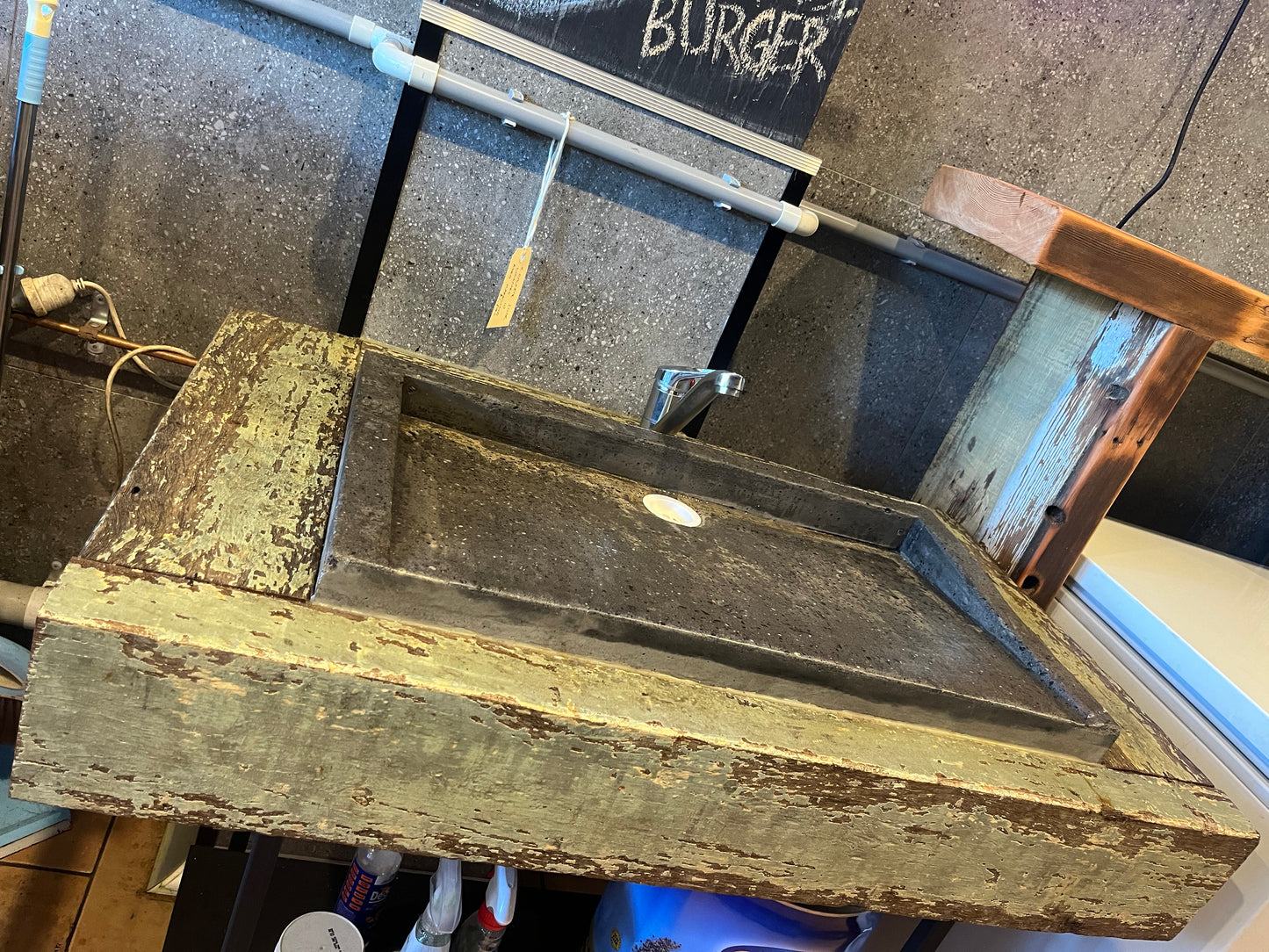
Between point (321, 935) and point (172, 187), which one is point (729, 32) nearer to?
point (172, 187)

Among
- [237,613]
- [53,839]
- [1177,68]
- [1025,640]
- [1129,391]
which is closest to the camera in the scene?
[237,613]

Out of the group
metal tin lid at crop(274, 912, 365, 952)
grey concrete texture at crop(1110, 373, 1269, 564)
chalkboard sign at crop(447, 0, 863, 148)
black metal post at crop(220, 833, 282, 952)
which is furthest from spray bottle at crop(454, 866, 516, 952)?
grey concrete texture at crop(1110, 373, 1269, 564)

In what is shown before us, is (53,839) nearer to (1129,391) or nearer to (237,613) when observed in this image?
(237,613)

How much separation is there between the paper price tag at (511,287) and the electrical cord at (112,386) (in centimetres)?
48

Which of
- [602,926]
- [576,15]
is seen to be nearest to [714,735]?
[602,926]

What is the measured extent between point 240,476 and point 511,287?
0.48m

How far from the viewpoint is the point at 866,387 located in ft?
4.62

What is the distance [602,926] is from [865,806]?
2.28 ft

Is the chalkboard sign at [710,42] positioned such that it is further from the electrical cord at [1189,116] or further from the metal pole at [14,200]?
the electrical cord at [1189,116]

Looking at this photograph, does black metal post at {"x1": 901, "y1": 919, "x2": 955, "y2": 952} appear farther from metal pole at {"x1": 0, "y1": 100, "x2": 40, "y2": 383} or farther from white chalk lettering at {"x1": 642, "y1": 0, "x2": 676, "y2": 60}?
metal pole at {"x1": 0, "y1": 100, "x2": 40, "y2": 383}

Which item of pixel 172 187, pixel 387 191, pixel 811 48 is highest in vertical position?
pixel 811 48

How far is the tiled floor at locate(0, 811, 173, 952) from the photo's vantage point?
4.21 feet

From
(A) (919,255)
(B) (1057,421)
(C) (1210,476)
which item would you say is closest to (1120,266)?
(B) (1057,421)

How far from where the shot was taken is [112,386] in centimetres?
121
